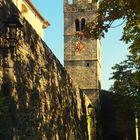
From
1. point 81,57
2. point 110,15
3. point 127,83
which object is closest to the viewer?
point 110,15

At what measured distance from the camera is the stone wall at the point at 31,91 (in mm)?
8859

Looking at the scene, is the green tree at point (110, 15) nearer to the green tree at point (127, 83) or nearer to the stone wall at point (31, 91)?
the stone wall at point (31, 91)

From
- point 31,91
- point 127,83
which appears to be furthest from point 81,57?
point 31,91

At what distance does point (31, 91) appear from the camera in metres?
10.4

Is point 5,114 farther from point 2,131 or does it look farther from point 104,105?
point 104,105

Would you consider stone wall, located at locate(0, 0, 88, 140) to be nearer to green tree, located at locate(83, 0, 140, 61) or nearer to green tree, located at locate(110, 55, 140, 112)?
green tree, located at locate(83, 0, 140, 61)

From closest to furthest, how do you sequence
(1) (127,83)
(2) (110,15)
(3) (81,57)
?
(2) (110,15), (1) (127,83), (3) (81,57)

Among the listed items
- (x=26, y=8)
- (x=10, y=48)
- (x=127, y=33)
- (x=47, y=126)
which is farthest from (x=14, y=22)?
(x=26, y=8)

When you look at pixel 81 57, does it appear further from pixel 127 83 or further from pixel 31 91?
pixel 31 91

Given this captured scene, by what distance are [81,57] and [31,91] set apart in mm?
35363

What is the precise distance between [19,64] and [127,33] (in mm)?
4217

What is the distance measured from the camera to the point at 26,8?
39.7m

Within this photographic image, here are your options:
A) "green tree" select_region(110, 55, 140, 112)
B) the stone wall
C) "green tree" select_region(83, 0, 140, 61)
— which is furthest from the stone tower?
"green tree" select_region(83, 0, 140, 61)

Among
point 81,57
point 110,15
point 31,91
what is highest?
point 81,57
